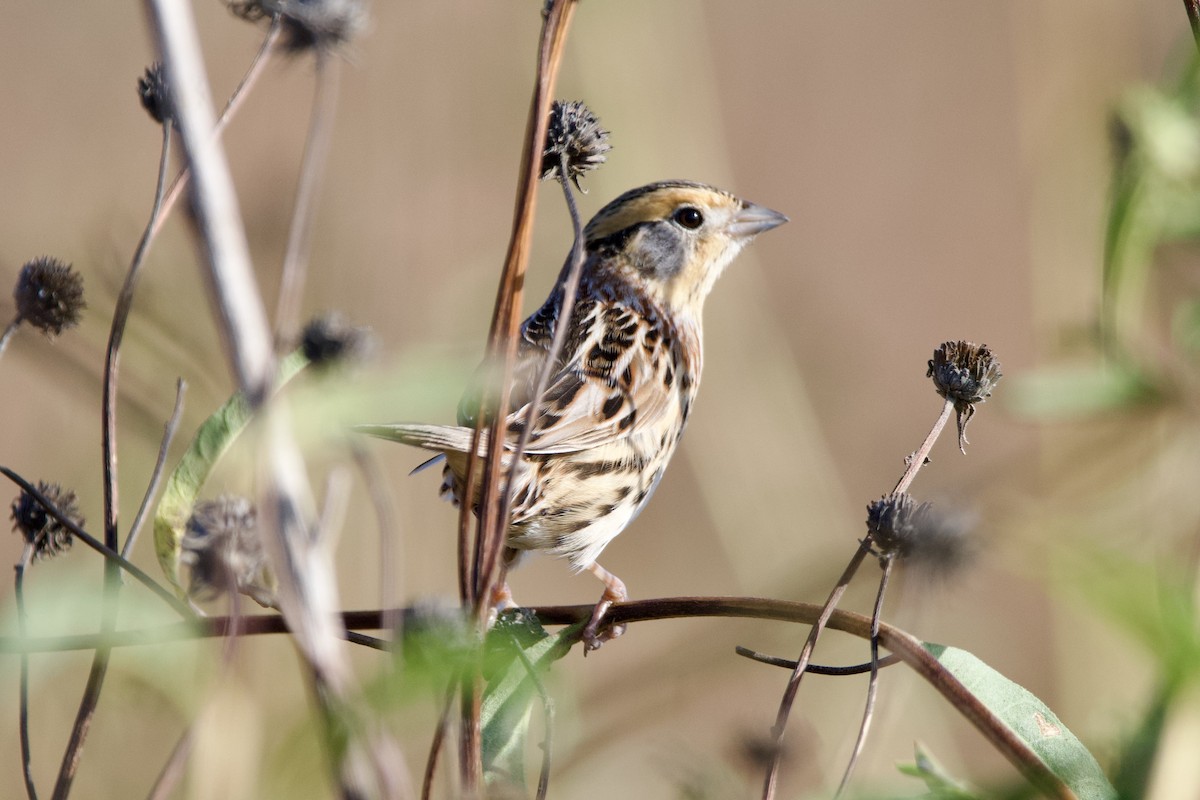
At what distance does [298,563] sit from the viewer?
1014 millimetres

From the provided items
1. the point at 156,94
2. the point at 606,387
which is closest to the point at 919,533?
the point at 156,94

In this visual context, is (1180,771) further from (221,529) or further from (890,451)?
(890,451)

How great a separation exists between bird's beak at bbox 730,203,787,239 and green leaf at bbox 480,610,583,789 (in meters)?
2.20

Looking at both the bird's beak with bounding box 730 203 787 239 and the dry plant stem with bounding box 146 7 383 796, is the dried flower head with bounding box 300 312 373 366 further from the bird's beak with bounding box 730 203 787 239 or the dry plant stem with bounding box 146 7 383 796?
the bird's beak with bounding box 730 203 787 239

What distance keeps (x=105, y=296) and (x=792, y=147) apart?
7.81 metres

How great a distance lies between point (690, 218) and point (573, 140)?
1.95 meters

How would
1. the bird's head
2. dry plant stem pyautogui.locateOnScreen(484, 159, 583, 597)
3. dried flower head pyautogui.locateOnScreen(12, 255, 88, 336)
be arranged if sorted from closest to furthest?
dry plant stem pyautogui.locateOnScreen(484, 159, 583, 597)
dried flower head pyautogui.locateOnScreen(12, 255, 88, 336)
the bird's head

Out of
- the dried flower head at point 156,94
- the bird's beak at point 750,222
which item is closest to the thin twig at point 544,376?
the dried flower head at point 156,94

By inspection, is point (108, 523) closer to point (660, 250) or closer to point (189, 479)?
point (189, 479)

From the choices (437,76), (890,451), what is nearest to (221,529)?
(890,451)

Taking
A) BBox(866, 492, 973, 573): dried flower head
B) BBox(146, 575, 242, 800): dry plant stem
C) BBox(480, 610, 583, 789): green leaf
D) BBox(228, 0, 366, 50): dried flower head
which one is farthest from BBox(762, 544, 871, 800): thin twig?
BBox(228, 0, 366, 50): dried flower head

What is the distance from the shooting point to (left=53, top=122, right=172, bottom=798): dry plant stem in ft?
4.56

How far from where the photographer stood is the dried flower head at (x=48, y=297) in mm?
2010

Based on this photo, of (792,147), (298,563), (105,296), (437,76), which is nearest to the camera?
(298,563)
